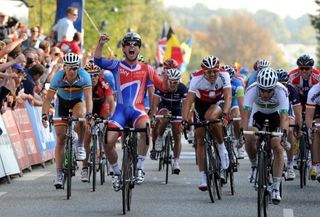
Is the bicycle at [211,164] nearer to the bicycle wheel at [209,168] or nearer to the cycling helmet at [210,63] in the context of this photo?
the bicycle wheel at [209,168]

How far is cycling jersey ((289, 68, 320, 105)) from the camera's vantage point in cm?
1842

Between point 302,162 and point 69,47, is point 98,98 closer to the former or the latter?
point 302,162

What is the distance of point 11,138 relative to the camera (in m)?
18.4

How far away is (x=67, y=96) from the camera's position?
53.4 ft

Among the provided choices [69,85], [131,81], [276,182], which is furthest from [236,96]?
[276,182]

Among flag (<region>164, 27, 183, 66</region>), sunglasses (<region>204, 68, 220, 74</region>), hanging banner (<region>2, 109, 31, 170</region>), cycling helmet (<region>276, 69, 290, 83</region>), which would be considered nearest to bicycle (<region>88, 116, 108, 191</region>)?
hanging banner (<region>2, 109, 31, 170</region>)

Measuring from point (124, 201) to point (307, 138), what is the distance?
16.8 ft

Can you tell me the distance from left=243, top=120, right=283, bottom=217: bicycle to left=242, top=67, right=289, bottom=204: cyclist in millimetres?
104

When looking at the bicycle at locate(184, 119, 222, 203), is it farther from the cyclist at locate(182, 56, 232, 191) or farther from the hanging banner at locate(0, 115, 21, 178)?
the hanging banner at locate(0, 115, 21, 178)

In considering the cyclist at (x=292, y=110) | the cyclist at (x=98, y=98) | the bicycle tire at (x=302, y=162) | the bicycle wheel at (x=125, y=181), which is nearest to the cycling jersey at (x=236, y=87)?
the cyclist at (x=292, y=110)

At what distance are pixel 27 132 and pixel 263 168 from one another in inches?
313

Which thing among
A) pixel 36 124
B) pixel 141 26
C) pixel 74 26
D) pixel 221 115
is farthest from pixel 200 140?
pixel 141 26

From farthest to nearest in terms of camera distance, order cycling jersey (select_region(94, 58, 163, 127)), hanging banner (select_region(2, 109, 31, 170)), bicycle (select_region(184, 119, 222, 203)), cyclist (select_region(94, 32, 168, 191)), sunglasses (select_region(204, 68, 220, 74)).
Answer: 1. hanging banner (select_region(2, 109, 31, 170))
2. sunglasses (select_region(204, 68, 220, 74))
3. cycling jersey (select_region(94, 58, 163, 127))
4. bicycle (select_region(184, 119, 222, 203))
5. cyclist (select_region(94, 32, 168, 191))

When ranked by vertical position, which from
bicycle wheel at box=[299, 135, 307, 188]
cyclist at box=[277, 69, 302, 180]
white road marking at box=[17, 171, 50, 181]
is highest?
cyclist at box=[277, 69, 302, 180]
